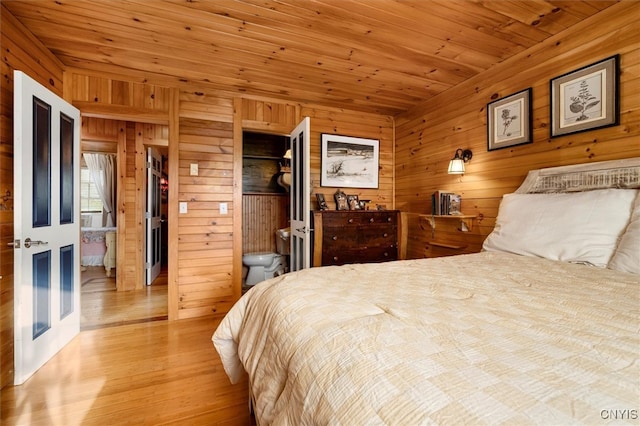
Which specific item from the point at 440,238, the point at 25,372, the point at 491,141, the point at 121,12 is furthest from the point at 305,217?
the point at 25,372

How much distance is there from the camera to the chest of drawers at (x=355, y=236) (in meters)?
2.76

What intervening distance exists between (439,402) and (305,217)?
235 cm

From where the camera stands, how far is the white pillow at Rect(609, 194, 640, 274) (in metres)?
1.24

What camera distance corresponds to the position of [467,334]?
0.67m

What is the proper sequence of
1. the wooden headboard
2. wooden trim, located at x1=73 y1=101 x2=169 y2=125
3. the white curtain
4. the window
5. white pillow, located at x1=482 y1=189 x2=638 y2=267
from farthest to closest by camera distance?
the window → the white curtain → wooden trim, located at x1=73 y1=101 x2=169 y2=125 → the wooden headboard → white pillow, located at x1=482 y1=189 x2=638 y2=267

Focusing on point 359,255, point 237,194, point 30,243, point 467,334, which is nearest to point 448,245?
point 359,255

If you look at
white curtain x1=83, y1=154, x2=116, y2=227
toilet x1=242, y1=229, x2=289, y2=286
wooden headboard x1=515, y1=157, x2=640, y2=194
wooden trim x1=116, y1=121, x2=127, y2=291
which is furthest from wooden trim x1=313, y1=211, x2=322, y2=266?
white curtain x1=83, y1=154, x2=116, y2=227

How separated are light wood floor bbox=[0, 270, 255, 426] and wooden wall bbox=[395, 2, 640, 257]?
246 centimetres

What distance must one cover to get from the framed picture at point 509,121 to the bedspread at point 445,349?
1.45 m

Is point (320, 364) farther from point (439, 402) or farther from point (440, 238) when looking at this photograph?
point (440, 238)

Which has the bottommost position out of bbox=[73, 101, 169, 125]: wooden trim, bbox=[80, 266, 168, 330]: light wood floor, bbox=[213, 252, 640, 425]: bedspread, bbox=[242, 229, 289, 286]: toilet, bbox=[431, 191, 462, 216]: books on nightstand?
bbox=[80, 266, 168, 330]: light wood floor

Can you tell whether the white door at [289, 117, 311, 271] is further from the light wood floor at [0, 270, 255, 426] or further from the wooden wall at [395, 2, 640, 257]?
the wooden wall at [395, 2, 640, 257]

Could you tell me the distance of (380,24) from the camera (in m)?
1.95

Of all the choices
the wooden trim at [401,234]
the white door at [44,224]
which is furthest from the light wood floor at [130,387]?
the wooden trim at [401,234]
